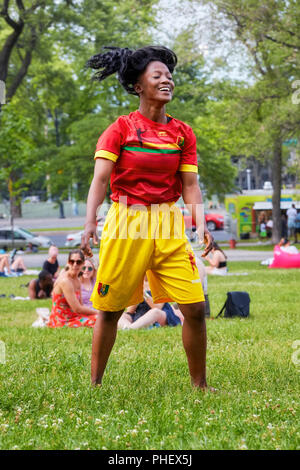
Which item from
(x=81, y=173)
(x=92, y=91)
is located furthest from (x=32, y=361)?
Answer: (x=92, y=91)

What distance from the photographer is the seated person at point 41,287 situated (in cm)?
1353

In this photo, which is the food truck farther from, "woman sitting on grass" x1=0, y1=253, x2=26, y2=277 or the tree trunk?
"woman sitting on grass" x1=0, y1=253, x2=26, y2=277

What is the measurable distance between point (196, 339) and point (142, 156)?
4.40 ft

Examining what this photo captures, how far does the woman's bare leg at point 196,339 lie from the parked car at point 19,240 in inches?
1209

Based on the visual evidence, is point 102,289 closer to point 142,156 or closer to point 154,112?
point 142,156

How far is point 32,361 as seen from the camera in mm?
5703

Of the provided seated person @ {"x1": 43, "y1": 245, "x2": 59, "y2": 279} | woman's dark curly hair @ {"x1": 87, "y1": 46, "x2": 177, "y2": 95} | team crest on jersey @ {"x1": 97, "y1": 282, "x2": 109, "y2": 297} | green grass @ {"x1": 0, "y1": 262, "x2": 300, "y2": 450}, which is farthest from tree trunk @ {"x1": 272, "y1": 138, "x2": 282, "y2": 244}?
team crest on jersey @ {"x1": 97, "y1": 282, "x2": 109, "y2": 297}

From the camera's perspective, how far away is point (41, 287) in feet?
44.9

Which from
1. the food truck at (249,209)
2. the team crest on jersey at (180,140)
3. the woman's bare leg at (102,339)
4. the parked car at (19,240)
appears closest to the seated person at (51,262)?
the woman's bare leg at (102,339)

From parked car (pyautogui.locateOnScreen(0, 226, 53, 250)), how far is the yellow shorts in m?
30.7

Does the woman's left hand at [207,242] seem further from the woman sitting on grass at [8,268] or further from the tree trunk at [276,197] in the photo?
the tree trunk at [276,197]

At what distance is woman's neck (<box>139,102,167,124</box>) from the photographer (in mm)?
4500
